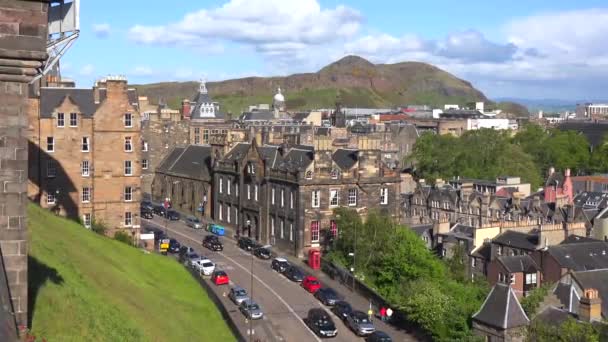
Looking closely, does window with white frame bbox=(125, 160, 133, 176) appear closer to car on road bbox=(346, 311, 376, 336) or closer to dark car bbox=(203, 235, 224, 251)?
dark car bbox=(203, 235, 224, 251)

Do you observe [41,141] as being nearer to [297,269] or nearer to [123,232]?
[123,232]

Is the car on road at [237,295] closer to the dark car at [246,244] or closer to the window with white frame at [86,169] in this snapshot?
the window with white frame at [86,169]

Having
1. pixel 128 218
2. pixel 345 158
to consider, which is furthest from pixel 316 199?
pixel 128 218

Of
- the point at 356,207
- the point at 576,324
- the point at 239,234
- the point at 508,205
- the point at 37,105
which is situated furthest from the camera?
the point at 508,205

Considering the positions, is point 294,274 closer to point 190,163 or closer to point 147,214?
point 147,214

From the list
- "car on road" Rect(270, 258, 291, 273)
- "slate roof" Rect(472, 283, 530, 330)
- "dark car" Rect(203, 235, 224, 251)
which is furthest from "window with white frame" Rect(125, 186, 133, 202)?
"slate roof" Rect(472, 283, 530, 330)

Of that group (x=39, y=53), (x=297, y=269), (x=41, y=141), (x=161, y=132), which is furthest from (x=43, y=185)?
(x=161, y=132)

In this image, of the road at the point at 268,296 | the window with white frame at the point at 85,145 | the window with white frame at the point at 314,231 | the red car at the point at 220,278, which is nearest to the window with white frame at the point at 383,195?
the window with white frame at the point at 314,231
